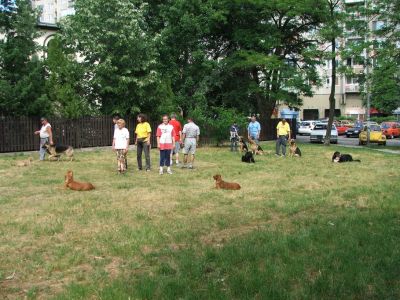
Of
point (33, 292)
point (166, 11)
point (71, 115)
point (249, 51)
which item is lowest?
point (33, 292)

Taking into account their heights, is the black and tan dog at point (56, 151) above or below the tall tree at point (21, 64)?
below

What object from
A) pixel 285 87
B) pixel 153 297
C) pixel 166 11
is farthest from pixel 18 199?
pixel 285 87

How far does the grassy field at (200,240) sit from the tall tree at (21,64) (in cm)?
1203

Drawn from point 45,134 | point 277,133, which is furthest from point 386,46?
point 45,134

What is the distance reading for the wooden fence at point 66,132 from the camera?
78.3ft

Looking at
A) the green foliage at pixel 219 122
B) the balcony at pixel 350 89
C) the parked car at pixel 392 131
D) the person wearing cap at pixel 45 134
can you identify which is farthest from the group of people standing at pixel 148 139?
the balcony at pixel 350 89

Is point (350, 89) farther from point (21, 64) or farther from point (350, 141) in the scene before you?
point (21, 64)

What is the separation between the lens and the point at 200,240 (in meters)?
7.15

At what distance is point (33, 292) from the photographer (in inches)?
201

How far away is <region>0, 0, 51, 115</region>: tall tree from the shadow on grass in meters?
19.6

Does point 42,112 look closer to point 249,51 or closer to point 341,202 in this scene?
point 249,51

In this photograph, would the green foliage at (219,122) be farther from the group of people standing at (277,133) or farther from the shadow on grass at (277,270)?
the shadow on grass at (277,270)

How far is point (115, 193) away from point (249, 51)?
25.1m

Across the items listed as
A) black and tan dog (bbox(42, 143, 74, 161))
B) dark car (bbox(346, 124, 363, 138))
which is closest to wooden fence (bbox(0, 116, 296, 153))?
black and tan dog (bbox(42, 143, 74, 161))
